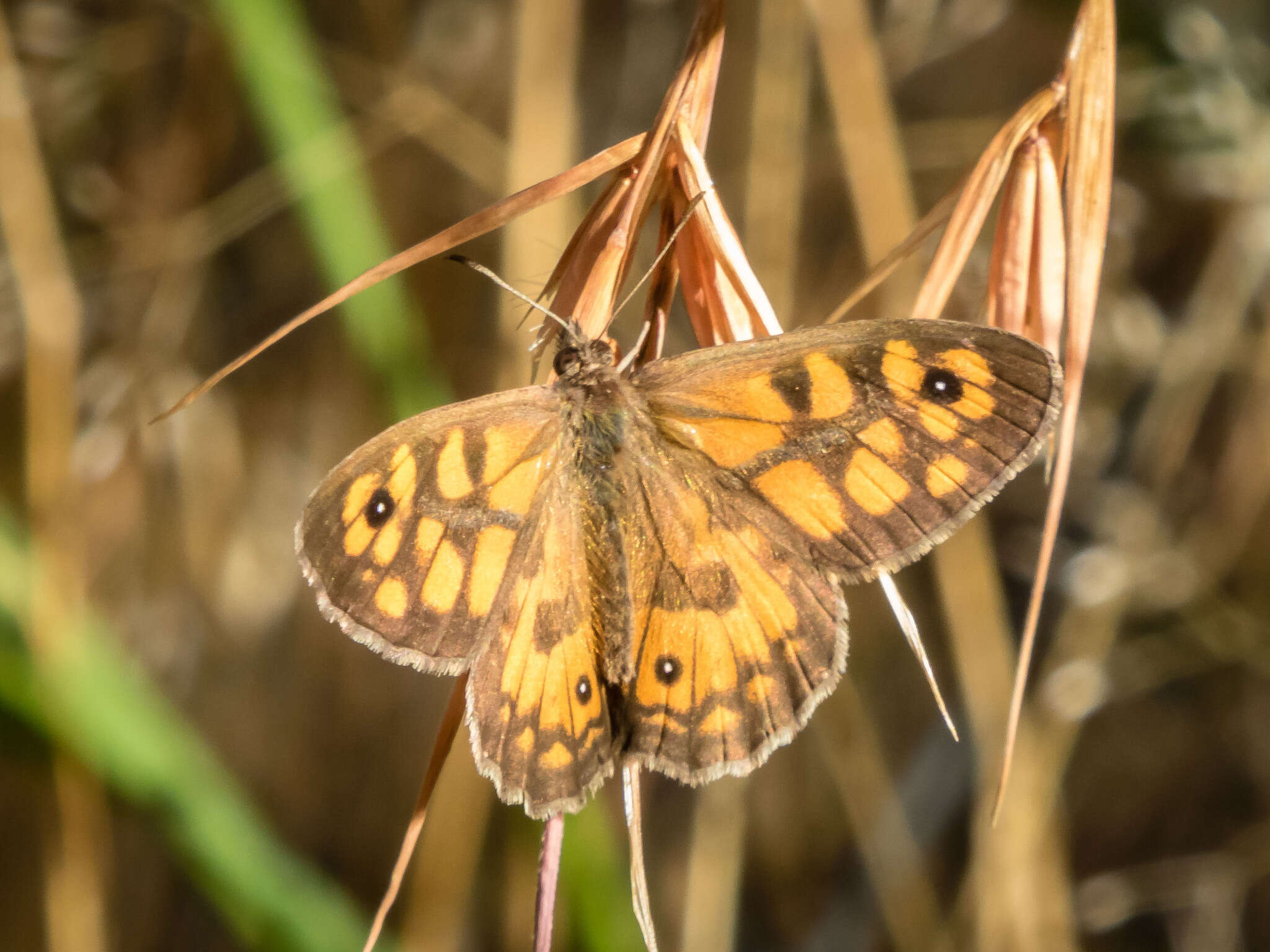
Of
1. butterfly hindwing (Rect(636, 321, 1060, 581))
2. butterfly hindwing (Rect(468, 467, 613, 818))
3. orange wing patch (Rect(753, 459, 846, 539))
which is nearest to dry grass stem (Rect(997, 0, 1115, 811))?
butterfly hindwing (Rect(636, 321, 1060, 581))

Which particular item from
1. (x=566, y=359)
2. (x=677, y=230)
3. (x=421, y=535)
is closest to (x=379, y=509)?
(x=421, y=535)

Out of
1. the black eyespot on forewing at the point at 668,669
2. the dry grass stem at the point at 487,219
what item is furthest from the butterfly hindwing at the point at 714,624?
the dry grass stem at the point at 487,219

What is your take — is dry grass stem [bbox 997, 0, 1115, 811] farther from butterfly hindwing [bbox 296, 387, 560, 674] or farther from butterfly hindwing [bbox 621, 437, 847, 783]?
butterfly hindwing [bbox 296, 387, 560, 674]

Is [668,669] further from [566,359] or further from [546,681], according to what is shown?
[566,359]

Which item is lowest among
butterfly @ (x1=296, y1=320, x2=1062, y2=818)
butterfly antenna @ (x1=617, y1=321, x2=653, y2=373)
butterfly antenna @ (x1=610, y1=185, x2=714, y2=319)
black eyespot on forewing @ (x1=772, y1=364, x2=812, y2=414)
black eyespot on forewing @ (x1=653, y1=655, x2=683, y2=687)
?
black eyespot on forewing @ (x1=653, y1=655, x2=683, y2=687)

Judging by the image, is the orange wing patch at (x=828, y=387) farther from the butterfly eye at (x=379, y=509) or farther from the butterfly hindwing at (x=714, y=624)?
the butterfly eye at (x=379, y=509)

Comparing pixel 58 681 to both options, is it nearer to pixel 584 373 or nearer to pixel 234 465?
pixel 584 373
